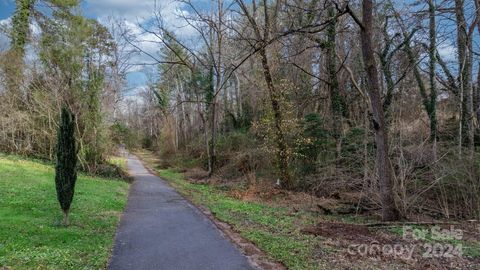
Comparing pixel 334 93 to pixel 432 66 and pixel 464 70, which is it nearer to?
pixel 432 66

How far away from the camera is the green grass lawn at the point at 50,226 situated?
633 cm

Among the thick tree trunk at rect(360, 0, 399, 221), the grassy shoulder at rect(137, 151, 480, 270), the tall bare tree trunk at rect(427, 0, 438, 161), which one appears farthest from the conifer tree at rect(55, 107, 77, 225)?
the tall bare tree trunk at rect(427, 0, 438, 161)

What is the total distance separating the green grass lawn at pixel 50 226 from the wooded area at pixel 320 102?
2.04 m

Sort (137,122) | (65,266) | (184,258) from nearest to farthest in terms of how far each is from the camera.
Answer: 1. (65,266)
2. (184,258)
3. (137,122)

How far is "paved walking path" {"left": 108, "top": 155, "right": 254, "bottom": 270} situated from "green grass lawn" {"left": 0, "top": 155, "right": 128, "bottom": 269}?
0.35 meters

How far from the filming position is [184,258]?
676cm

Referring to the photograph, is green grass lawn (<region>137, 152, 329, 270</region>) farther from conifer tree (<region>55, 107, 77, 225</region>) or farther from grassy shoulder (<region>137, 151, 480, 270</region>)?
conifer tree (<region>55, 107, 77, 225</region>)

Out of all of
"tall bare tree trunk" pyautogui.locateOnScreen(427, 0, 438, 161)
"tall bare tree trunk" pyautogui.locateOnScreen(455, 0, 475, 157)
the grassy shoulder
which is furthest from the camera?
"tall bare tree trunk" pyautogui.locateOnScreen(427, 0, 438, 161)

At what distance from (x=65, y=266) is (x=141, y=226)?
3.59 m

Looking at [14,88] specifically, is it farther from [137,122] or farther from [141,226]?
[137,122]

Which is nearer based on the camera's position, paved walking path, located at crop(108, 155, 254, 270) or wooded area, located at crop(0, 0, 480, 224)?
paved walking path, located at crop(108, 155, 254, 270)

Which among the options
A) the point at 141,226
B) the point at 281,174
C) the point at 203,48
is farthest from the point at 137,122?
the point at 141,226

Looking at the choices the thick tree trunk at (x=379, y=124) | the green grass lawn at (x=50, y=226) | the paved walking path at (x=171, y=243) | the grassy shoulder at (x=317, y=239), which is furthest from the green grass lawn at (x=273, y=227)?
the green grass lawn at (x=50, y=226)

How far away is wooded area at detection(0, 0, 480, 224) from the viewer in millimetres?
10438
